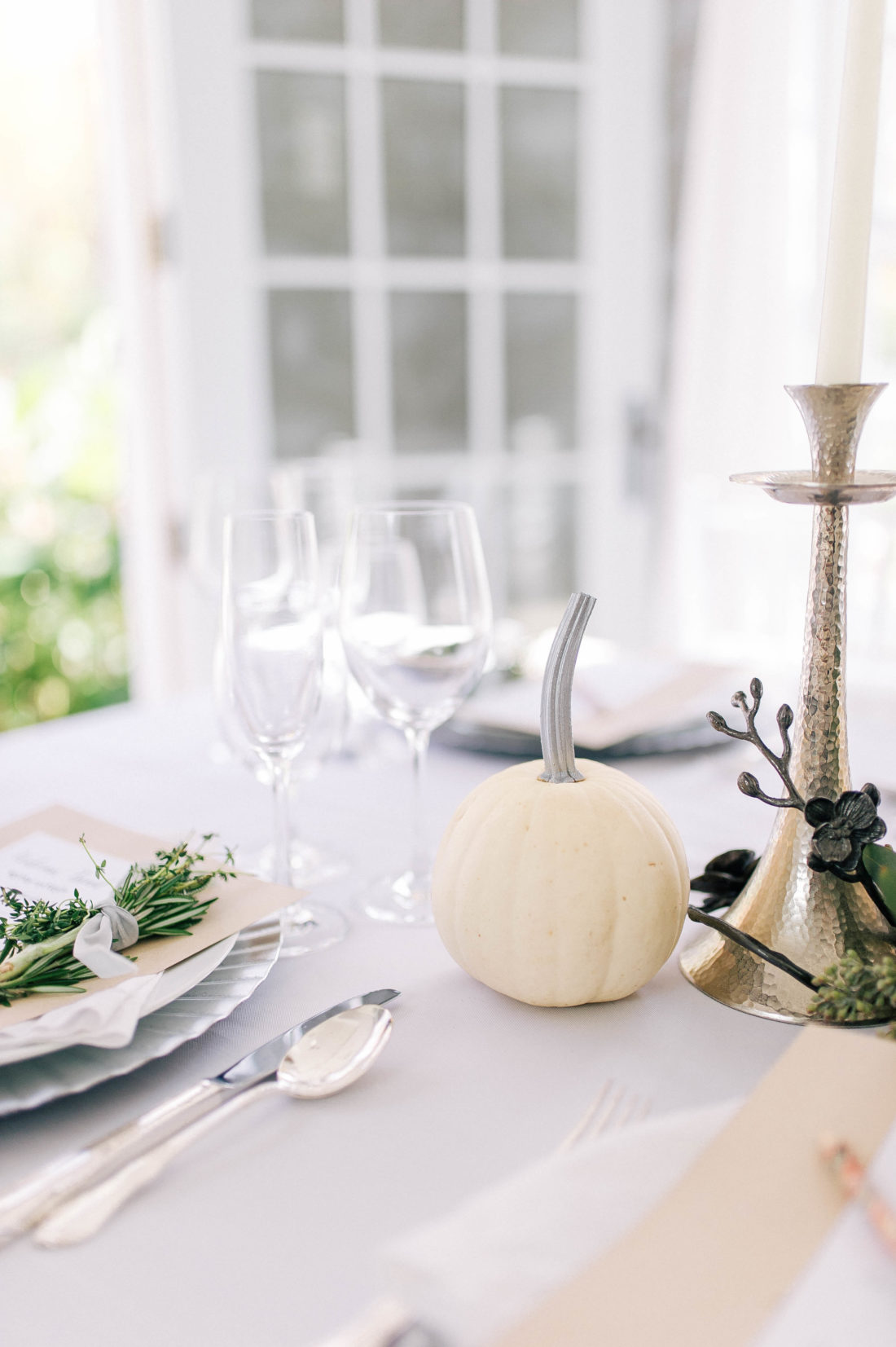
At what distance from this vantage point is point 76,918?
542mm

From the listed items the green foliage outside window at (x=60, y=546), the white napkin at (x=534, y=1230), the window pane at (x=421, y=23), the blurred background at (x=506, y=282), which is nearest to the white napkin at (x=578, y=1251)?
the white napkin at (x=534, y=1230)

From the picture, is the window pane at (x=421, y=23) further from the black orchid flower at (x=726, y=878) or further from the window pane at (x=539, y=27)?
the black orchid flower at (x=726, y=878)

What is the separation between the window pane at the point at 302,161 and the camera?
2264 mm

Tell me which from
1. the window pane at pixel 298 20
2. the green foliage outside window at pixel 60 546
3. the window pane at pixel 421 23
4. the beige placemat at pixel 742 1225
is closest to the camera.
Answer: the beige placemat at pixel 742 1225

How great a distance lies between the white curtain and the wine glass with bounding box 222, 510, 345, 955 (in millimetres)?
1936

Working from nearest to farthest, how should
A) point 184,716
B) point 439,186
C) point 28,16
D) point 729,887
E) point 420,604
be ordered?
point 729,887
point 420,604
point 184,716
point 439,186
point 28,16

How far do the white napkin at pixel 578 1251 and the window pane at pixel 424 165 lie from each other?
2.32 metres

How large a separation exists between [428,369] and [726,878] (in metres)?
2.07

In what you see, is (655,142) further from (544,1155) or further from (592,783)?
(544,1155)

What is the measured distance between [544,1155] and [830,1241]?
12cm

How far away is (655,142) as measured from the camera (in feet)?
8.54

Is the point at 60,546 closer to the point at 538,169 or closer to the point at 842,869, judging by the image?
the point at 538,169

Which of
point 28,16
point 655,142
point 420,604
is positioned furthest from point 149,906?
point 28,16

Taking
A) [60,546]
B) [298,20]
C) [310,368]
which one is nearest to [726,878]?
[310,368]
